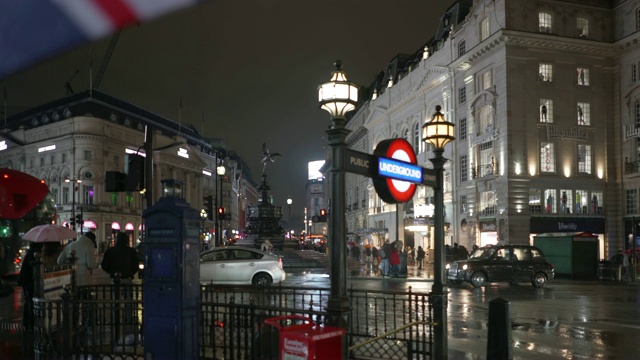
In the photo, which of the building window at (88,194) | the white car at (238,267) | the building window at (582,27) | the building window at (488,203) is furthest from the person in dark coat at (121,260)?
the building window at (88,194)

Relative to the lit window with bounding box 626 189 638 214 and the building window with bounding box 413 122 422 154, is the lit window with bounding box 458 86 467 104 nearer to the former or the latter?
the building window with bounding box 413 122 422 154

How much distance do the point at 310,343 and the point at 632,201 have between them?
42.8 metres

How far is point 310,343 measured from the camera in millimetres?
5531

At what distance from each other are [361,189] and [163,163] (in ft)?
116

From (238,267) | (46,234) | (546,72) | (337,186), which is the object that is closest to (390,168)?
(337,186)

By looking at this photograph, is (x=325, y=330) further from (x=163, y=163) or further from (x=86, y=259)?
(x=163, y=163)

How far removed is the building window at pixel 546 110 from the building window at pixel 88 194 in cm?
6088

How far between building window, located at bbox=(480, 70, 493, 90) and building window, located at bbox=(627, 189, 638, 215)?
11981 millimetres

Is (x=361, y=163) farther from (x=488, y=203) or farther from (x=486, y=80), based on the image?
(x=486, y=80)

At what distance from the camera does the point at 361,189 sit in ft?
269

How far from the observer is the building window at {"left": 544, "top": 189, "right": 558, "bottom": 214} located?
137 feet

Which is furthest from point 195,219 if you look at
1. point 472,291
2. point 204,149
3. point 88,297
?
point 204,149

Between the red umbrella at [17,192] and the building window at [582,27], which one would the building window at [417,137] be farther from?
the red umbrella at [17,192]

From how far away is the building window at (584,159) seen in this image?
43.4 meters
